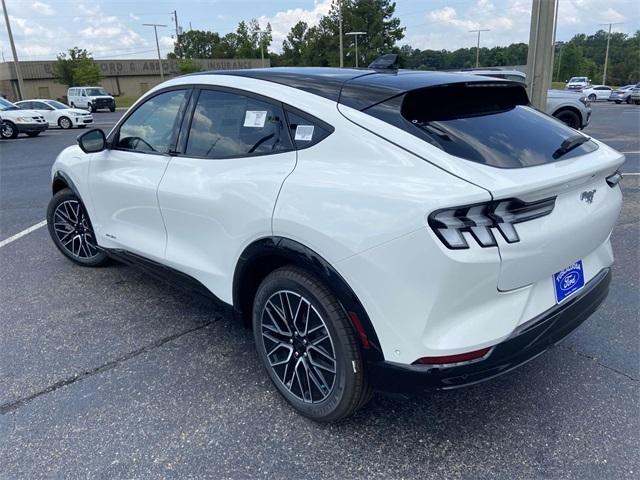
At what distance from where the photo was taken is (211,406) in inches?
104

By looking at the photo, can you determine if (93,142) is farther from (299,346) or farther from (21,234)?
(21,234)

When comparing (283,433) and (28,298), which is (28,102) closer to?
(28,298)

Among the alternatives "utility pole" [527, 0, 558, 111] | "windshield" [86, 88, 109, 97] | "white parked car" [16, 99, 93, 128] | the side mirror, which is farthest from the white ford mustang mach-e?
"windshield" [86, 88, 109, 97]

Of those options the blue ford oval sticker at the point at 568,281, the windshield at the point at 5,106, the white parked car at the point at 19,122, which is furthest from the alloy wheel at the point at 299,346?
the windshield at the point at 5,106

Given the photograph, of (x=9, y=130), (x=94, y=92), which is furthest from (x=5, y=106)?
(x=94, y=92)

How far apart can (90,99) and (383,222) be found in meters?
38.8

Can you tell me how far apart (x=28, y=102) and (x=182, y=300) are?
2286 centimetres

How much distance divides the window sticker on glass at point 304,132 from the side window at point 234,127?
0.23 ft

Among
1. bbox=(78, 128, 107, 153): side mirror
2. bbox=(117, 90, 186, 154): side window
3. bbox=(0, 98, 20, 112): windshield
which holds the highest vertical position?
bbox=(117, 90, 186, 154): side window

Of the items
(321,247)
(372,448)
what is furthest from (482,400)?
(321,247)

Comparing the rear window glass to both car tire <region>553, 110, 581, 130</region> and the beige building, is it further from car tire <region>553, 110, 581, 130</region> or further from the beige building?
the beige building

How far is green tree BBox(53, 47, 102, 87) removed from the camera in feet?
159

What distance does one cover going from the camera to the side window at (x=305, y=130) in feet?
7.67

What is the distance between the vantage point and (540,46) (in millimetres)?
7215
